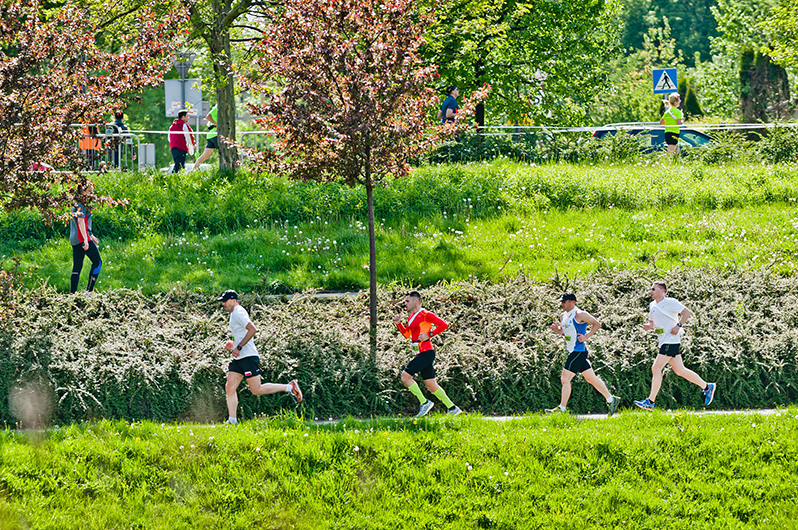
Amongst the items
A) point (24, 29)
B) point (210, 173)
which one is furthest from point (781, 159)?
point (24, 29)

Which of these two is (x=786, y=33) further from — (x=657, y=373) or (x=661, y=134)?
(x=657, y=373)

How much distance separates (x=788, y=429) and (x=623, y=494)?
2.21 metres

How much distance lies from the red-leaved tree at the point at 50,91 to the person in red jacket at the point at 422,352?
14.0 feet

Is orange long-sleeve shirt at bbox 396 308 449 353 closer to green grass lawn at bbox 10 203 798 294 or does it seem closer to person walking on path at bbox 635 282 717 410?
person walking on path at bbox 635 282 717 410

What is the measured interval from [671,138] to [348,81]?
11.6m

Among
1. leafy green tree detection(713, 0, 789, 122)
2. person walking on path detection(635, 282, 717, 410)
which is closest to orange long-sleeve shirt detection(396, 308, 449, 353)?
person walking on path detection(635, 282, 717, 410)

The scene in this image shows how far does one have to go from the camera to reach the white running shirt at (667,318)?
364 inches

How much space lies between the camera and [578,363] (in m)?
9.18

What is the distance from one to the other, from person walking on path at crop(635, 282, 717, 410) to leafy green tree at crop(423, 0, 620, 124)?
12.2 m

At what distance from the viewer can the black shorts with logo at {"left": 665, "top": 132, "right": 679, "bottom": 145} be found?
1938 centimetres

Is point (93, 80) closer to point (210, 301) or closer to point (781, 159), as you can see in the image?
point (210, 301)

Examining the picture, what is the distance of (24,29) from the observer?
10.2 m

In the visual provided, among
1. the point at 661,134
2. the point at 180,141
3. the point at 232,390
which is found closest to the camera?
the point at 232,390

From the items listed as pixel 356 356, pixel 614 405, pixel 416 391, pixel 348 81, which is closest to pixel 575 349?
pixel 614 405
